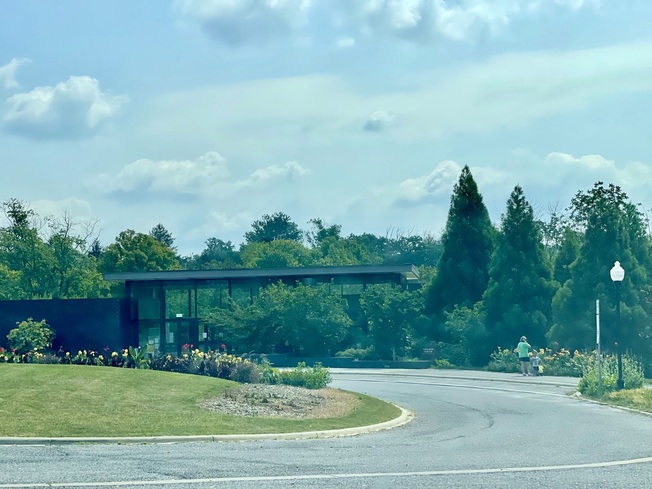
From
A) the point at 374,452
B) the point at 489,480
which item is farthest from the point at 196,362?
the point at 489,480

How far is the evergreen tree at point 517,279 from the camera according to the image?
153 feet

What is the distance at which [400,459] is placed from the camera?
15602 mm

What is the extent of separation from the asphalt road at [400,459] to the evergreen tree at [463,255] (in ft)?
86.8

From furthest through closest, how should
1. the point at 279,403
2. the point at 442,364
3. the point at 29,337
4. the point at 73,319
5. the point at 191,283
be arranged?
the point at 191,283
the point at 442,364
the point at 73,319
the point at 29,337
the point at 279,403

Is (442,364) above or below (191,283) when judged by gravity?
below

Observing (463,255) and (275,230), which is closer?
(463,255)

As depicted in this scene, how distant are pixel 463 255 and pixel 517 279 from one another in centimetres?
465

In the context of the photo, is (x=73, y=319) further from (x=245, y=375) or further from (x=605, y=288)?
(x=605, y=288)

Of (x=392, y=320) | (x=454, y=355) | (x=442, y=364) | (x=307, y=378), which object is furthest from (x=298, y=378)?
(x=392, y=320)

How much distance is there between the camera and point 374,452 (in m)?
16.7

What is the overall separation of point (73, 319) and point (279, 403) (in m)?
23.2

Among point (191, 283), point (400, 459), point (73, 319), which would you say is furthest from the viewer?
point (191, 283)

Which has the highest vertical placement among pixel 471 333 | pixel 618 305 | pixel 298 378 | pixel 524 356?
pixel 618 305

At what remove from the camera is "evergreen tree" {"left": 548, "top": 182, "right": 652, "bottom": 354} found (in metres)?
40.7
